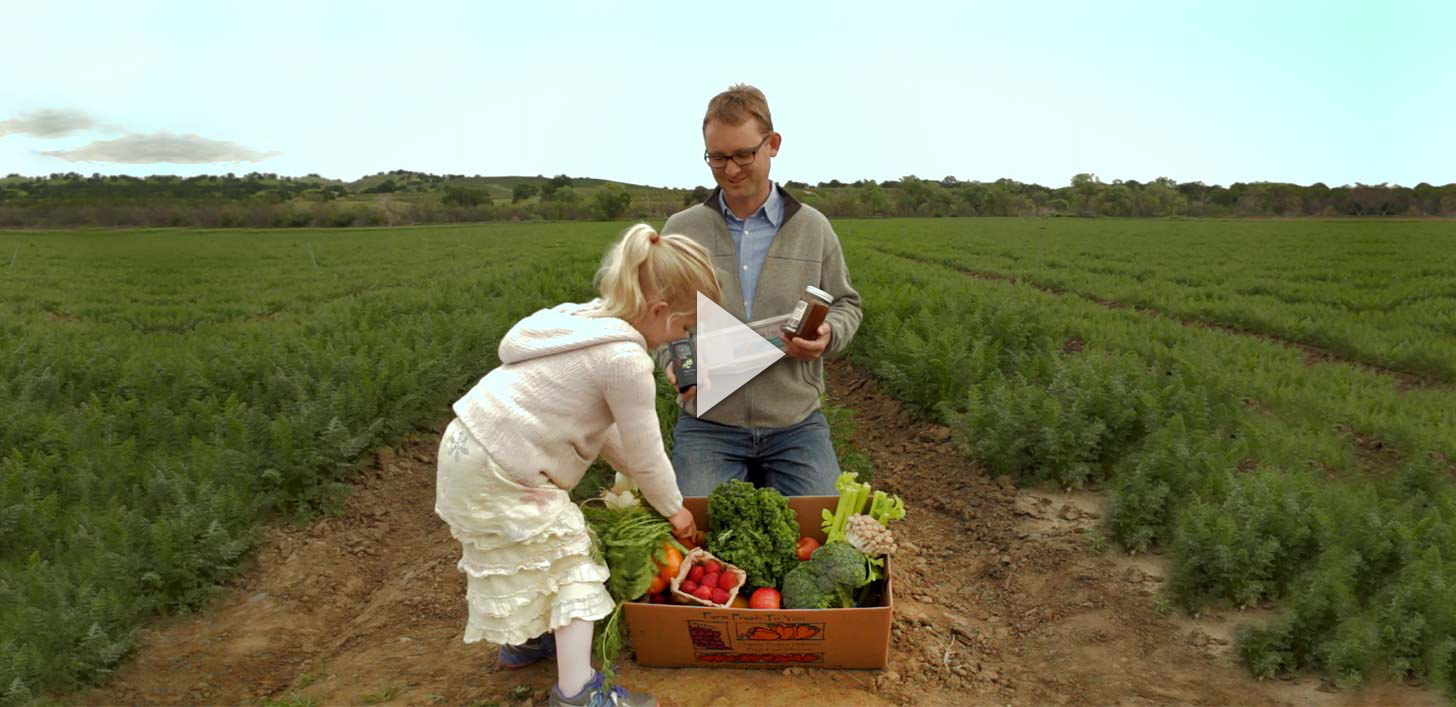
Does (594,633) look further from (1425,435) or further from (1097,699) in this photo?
(1425,435)

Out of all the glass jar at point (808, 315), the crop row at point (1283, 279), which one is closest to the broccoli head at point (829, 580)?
the glass jar at point (808, 315)

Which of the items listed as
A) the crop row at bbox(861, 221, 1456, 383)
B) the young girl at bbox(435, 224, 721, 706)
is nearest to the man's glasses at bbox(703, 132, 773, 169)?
the young girl at bbox(435, 224, 721, 706)

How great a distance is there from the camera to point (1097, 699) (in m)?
3.30

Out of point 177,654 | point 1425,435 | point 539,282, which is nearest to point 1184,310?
point 1425,435

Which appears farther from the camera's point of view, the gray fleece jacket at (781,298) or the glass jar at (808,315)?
the gray fleece jacket at (781,298)

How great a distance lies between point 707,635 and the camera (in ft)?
10.3

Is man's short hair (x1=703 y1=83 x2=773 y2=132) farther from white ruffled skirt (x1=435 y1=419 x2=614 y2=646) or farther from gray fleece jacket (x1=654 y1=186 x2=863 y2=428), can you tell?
white ruffled skirt (x1=435 y1=419 x2=614 y2=646)

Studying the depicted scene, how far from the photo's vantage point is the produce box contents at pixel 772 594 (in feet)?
10.1

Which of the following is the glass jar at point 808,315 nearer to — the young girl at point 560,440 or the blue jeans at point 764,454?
the blue jeans at point 764,454

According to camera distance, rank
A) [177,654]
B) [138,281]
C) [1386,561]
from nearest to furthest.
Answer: [1386,561] → [177,654] → [138,281]

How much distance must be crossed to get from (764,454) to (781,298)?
76 cm

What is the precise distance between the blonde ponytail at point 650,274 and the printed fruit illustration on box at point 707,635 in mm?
1143

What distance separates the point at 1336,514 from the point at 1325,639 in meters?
0.94

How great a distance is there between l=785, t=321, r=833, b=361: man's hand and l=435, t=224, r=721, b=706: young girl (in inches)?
35.9
